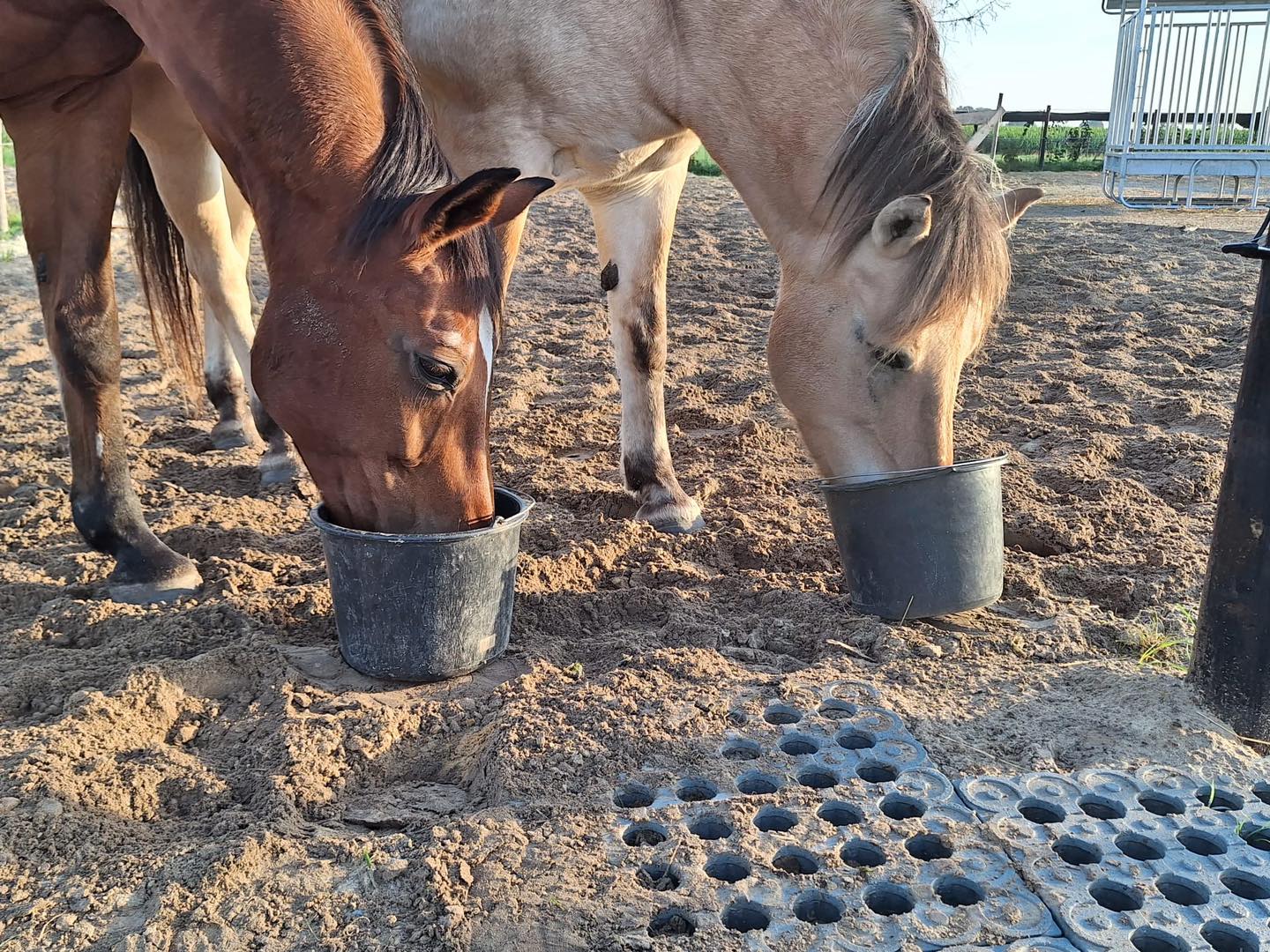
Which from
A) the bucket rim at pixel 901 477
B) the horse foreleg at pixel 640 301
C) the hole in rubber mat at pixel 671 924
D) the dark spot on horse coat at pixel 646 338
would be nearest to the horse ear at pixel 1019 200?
the bucket rim at pixel 901 477

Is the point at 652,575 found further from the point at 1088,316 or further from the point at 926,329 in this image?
the point at 1088,316

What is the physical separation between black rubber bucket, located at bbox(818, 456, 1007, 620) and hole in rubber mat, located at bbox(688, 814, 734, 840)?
965mm

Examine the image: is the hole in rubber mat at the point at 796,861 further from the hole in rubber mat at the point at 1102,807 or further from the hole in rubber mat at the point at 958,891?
the hole in rubber mat at the point at 1102,807

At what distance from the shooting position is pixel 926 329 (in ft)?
7.97

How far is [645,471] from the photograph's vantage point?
322 centimetres

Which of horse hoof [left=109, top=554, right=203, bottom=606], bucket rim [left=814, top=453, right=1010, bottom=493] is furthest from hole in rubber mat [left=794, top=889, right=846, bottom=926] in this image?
horse hoof [left=109, top=554, right=203, bottom=606]


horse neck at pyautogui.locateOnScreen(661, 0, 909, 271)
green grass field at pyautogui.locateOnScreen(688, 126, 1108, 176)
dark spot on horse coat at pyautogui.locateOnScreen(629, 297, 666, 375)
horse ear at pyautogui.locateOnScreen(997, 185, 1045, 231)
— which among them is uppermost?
green grass field at pyautogui.locateOnScreen(688, 126, 1108, 176)

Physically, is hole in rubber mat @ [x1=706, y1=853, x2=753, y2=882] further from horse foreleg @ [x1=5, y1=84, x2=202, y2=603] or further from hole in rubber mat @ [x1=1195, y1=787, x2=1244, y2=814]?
horse foreleg @ [x1=5, y1=84, x2=202, y2=603]

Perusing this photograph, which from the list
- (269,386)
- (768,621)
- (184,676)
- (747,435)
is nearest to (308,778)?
(184,676)

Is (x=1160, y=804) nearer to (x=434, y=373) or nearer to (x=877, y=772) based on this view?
(x=877, y=772)

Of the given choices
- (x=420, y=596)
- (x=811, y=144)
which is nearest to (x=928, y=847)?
(x=420, y=596)

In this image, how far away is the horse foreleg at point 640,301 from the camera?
127 inches

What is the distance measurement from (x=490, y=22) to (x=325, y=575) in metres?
1.65

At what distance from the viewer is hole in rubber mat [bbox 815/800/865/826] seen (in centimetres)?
158
